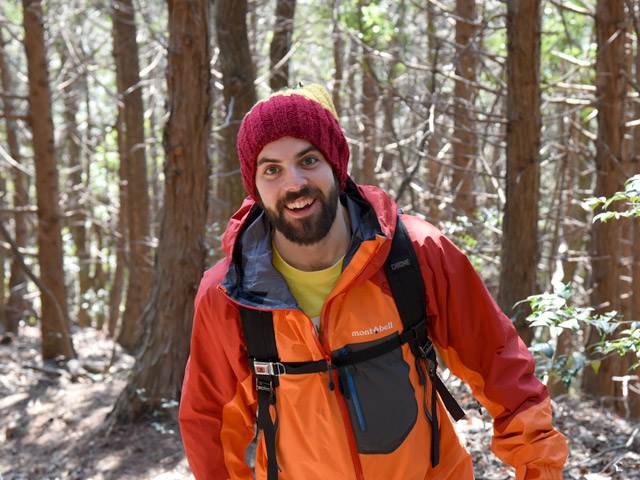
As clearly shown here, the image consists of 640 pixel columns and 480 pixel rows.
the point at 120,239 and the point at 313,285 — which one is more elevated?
the point at 313,285

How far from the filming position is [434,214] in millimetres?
10250

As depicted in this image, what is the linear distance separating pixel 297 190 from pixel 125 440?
3985 millimetres

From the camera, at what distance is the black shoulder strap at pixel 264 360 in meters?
2.38

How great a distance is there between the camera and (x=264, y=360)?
7.82 feet

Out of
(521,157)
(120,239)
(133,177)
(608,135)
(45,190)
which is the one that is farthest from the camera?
(120,239)

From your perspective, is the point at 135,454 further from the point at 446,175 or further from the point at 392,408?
the point at 446,175

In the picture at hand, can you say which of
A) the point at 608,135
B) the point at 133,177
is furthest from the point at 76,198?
the point at 608,135

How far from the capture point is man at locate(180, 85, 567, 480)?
2299 mm

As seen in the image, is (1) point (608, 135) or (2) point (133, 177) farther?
(2) point (133, 177)

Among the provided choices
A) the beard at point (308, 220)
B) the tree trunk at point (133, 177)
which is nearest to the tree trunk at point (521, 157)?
the beard at point (308, 220)

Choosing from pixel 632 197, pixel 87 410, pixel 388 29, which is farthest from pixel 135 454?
pixel 388 29

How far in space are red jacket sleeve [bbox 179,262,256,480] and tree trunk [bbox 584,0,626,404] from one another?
5134mm

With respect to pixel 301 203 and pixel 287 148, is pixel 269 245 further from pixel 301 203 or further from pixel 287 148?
pixel 287 148

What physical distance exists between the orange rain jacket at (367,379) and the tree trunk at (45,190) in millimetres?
7182
